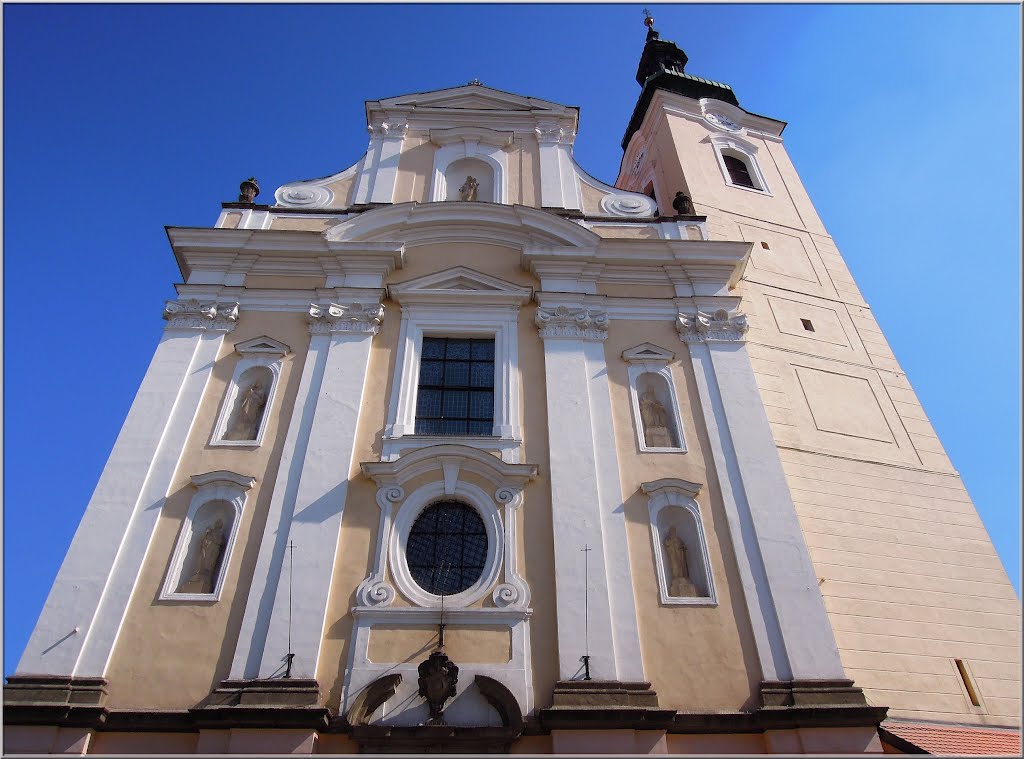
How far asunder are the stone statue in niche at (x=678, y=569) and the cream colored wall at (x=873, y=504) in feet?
6.09

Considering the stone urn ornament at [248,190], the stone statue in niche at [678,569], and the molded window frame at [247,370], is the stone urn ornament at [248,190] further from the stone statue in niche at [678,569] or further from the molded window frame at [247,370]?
the stone statue in niche at [678,569]

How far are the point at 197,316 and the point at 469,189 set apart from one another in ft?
18.7

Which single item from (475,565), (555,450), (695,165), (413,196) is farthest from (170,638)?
(695,165)

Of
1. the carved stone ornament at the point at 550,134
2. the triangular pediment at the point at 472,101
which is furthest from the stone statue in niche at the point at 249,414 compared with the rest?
the carved stone ornament at the point at 550,134

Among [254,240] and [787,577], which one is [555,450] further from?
[254,240]

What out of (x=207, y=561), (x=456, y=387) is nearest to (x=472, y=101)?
(x=456, y=387)

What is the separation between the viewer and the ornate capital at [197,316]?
12.0 m

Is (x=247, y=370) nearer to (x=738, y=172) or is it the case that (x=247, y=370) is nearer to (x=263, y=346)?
(x=263, y=346)

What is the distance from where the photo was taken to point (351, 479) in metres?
10.2

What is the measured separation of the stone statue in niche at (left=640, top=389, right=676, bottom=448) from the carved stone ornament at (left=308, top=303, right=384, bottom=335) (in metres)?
4.27

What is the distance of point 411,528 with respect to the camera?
32.4 ft

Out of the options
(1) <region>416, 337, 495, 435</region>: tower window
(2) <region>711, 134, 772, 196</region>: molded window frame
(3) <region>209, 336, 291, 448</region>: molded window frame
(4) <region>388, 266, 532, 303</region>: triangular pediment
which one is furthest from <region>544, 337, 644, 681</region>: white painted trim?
(2) <region>711, 134, 772, 196</region>: molded window frame

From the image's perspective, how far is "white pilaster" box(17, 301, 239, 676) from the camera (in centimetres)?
867

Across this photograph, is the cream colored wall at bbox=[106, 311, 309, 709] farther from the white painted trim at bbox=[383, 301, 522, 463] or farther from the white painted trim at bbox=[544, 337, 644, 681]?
the white painted trim at bbox=[544, 337, 644, 681]
